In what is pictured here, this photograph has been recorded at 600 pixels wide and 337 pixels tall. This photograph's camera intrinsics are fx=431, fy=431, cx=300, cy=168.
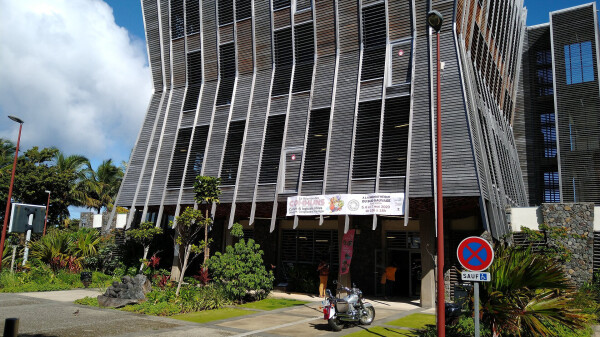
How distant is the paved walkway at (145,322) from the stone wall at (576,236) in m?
7.40

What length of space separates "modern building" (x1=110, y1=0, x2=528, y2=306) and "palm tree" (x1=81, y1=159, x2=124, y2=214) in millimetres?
20171

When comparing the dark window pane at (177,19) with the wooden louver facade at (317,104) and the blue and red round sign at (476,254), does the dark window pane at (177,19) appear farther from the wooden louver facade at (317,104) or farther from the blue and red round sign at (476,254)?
the blue and red round sign at (476,254)

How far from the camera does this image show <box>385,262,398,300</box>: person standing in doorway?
73.9ft

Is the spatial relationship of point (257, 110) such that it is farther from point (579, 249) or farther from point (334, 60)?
point (579, 249)

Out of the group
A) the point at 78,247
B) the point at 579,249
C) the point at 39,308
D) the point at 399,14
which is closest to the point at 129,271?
the point at 78,247

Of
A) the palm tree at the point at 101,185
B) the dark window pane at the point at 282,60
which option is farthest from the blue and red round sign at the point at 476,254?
the palm tree at the point at 101,185

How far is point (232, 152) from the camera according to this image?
24938 mm

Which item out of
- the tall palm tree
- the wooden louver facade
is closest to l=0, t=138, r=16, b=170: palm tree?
the tall palm tree

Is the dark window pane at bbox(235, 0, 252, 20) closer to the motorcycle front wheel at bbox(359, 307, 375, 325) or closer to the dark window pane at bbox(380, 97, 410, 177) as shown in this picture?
the dark window pane at bbox(380, 97, 410, 177)

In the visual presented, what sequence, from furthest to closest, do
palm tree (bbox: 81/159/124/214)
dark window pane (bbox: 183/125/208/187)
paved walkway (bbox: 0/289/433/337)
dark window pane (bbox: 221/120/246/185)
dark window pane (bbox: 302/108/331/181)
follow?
1. palm tree (bbox: 81/159/124/214)
2. dark window pane (bbox: 183/125/208/187)
3. dark window pane (bbox: 221/120/246/185)
4. dark window pane (bbox: 302/108/331/181)
5. paved walkway (bbox: 0/289/433/337)

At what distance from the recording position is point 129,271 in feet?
88.8

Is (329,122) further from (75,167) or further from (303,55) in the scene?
(75,167)

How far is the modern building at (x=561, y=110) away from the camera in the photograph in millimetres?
34375

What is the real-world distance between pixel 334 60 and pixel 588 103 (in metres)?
24.4
